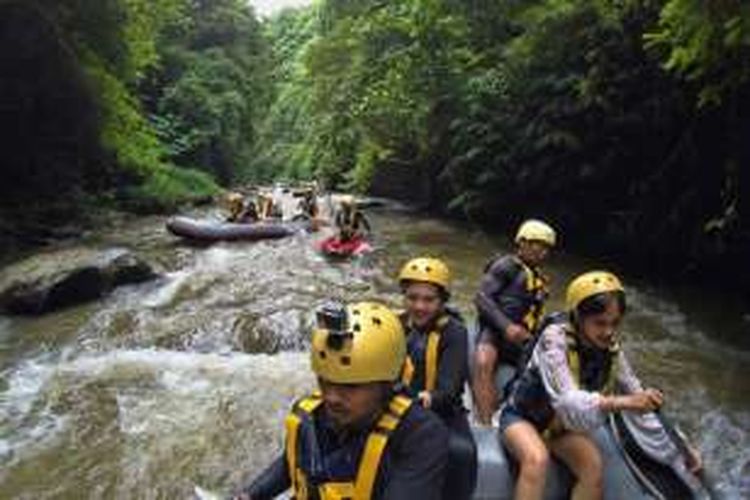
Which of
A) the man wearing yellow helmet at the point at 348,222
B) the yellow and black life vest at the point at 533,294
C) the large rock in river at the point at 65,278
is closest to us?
the yellow and black life vest at the point at 533,294

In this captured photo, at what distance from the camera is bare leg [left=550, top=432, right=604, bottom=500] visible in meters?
4.18

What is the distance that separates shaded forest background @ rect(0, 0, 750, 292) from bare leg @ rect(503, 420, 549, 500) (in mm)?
4795

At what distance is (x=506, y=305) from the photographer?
612 centimetres

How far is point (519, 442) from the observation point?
4199mm

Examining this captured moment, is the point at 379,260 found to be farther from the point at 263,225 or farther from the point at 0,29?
the point at 0,29

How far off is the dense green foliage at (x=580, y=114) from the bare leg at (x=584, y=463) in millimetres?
4701

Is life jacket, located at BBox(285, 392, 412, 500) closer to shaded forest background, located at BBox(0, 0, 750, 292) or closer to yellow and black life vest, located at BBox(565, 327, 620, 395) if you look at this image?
yellow and black life vest, located at BBox(565, 327, 620, 395)

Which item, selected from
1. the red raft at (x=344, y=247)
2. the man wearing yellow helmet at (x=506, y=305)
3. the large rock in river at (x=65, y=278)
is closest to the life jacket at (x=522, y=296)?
the man wearing yellow helmet at (x=506, y=305)

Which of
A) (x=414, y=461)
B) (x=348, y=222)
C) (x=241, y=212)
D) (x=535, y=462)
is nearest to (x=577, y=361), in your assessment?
(x=535, y=462)

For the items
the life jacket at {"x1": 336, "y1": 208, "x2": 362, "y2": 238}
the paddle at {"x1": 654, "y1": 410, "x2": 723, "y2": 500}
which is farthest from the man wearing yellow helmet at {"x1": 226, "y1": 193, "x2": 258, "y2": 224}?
the paddle at {"x1": 654, "y1": 410, "x2": 723, "y2": 500}

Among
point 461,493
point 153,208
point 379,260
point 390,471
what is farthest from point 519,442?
point 153,208

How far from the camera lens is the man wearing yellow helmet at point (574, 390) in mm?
4059

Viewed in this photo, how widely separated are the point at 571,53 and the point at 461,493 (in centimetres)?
1341

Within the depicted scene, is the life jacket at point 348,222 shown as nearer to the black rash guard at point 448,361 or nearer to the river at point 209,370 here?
the river at point 209,370
